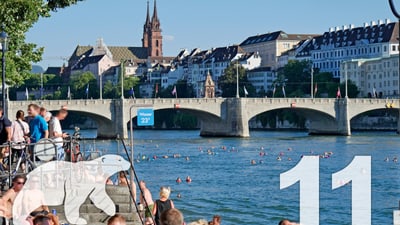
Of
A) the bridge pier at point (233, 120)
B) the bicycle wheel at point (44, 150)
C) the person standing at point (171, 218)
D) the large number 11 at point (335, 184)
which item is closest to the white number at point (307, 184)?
the large number 11 at point (335, 184)

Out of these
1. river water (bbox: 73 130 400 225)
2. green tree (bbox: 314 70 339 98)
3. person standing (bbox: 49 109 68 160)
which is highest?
green tree (bbox: 314 70 339 98)

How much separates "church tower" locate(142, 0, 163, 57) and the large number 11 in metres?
142

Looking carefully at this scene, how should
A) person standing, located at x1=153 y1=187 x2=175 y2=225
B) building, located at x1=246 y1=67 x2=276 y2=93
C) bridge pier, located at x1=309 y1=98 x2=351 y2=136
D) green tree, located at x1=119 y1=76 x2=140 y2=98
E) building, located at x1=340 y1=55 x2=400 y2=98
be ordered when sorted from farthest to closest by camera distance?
green tree, located at x1=119 y1=76 x2=140 y2=98 < building, located at x1=246 y1=67 x2=276 y2=93 < building, located at x1=340 y1=55 x2=400 y2=98 < bridge pier, located at x1=309 y1=98 x2=351 y2=136 < person standing, located at x1=153 y1=187 x2=175 y2=225

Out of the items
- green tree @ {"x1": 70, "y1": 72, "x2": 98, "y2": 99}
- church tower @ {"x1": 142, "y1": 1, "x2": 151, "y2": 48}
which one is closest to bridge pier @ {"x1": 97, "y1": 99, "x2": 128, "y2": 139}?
green tree @ {"x1": 70, "y1": 72, "x2": 98, "y2": 99}

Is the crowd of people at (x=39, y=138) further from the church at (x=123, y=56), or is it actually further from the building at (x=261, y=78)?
the church at (x=123, y=56)

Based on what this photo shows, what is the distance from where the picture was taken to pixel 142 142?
6844cm

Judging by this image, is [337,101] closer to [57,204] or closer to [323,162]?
[323,162]

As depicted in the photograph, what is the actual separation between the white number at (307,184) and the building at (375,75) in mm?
69677

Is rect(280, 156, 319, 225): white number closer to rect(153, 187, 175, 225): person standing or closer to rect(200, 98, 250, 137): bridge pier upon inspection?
rect(153, 187, 175, 225): person standing

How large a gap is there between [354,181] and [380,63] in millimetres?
82129

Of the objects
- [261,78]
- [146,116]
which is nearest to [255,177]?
[146,116]

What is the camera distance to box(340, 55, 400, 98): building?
374 ft

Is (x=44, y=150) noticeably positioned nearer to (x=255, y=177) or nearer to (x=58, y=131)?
(x=58, y=131)

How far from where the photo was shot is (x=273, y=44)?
493ft
